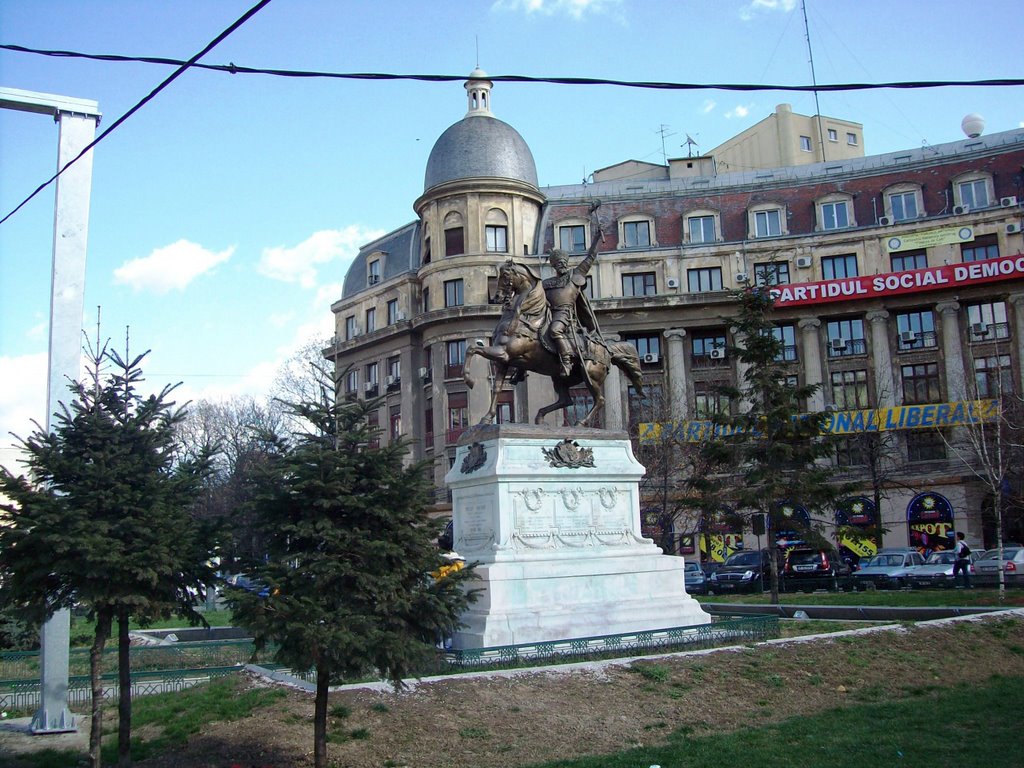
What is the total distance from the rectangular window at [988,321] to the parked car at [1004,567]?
21.0m

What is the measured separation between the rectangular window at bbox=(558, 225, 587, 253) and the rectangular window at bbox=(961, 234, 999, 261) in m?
20.0

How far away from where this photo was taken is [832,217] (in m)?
→ 56.9

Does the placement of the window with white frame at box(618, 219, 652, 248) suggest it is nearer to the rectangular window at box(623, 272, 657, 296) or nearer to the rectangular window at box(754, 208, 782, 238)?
the rectangular window at box(623, 272, 657, 296)

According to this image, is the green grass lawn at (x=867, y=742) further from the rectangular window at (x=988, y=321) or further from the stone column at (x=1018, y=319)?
the rectangular window at (x=988, y=321)

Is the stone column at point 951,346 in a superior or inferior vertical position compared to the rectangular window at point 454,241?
inferior

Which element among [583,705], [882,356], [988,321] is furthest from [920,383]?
[583,705]

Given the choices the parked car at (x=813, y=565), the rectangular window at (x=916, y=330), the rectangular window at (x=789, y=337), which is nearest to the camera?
the parked car at (x=813, y=565)

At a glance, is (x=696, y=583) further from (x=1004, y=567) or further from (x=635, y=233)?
(x=635, y=233)

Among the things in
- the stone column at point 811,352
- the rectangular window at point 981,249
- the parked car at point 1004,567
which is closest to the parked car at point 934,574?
the parked car at point 1004,567

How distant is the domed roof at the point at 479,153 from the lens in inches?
2271

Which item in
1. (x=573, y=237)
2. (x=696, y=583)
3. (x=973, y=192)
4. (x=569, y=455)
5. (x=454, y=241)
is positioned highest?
(x=973, y=192)

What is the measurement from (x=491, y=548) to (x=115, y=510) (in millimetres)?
7446

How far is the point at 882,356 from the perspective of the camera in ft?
178

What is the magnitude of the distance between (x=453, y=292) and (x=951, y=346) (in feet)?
86.2
